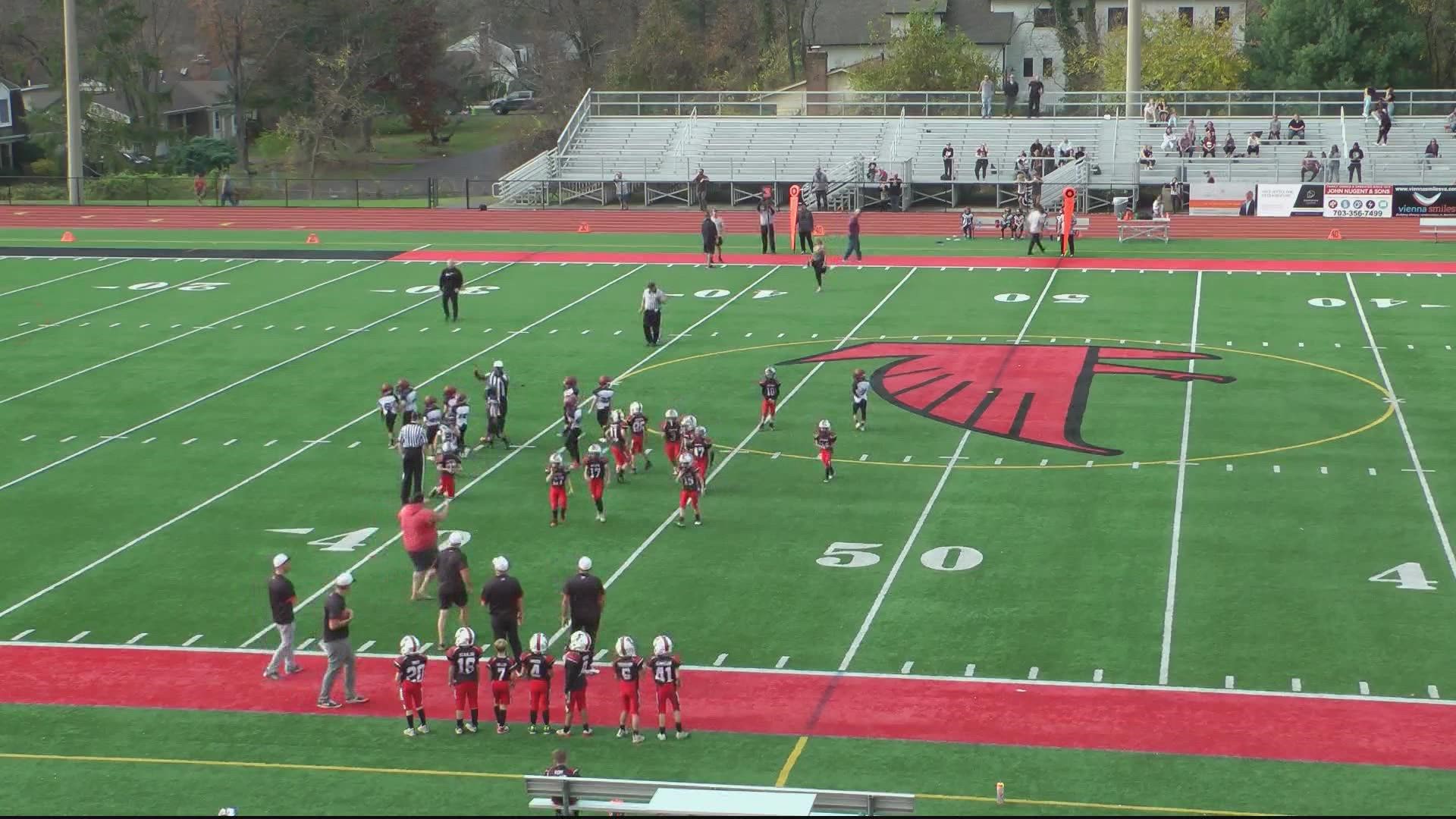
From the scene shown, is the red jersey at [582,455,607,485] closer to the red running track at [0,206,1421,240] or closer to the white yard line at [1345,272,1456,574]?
the white yard line at [1345,272,1456,574]

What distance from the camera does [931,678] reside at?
18766 millimetres

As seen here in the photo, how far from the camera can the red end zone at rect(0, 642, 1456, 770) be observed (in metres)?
16.9

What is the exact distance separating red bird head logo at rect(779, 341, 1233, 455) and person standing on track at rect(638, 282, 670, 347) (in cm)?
293

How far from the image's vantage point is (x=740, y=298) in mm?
42031

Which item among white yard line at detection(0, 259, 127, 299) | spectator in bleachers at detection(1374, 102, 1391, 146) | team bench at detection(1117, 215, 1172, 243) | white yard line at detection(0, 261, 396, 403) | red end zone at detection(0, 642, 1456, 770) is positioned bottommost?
red end zone at detection(0, 642, 1456, 770)

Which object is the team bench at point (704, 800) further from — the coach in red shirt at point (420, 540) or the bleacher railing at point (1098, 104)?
the bleacher railing at point (1098, 104)

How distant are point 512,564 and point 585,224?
36.1m

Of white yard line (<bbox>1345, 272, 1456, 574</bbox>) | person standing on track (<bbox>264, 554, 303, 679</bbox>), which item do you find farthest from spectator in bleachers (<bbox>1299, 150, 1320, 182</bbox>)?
person standing on track (<bbox>264, 554, 303, 679</bbox>)

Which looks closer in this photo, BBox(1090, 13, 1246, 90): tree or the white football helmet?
the white football helmet

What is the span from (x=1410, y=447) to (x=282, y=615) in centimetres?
1684

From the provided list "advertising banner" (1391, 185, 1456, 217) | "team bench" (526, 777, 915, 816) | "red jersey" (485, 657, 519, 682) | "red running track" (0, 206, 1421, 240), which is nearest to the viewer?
"team bench" (526, 777, 915, 816)

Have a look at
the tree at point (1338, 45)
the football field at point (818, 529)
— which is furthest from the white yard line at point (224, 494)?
the tree at point (1338, 45)

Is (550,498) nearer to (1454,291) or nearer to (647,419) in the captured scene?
(647,419)

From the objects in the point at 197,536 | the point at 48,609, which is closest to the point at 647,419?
the point at 197,536
